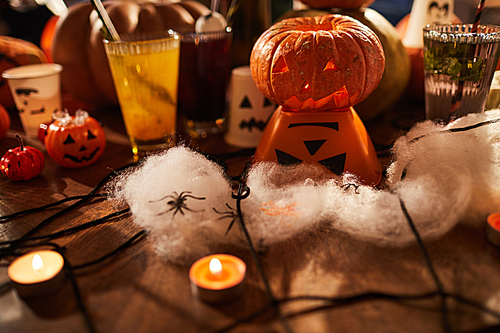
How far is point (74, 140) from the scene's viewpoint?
0.76m

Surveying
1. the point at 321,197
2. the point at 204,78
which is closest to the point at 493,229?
the point at 321,197

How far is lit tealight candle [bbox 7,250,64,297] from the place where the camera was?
434 millimetres

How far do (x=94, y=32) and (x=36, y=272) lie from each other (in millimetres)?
775

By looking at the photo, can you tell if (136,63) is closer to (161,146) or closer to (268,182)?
(161,146)

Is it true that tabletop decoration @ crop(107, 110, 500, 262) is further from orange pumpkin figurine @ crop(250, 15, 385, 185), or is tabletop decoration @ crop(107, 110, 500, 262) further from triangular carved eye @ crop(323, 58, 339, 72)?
triangular carved eye @ crop(323, 58, 339, 72)

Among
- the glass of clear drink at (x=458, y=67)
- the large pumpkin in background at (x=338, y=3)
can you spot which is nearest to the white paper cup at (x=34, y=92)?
the large pumpkin in background at (x=338, y=3)

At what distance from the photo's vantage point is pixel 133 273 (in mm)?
477

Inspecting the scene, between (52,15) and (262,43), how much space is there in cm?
121

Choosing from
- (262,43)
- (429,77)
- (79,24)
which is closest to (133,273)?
(262,43)

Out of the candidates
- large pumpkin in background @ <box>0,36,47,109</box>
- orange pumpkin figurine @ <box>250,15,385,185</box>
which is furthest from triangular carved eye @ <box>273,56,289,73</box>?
large pumpkin in background @ <box>0,36,47,109</box>

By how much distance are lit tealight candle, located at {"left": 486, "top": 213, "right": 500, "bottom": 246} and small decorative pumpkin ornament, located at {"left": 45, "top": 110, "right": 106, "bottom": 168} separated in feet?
2.39

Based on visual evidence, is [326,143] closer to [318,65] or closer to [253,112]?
[318,65]

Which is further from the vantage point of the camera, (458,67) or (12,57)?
(12,57)

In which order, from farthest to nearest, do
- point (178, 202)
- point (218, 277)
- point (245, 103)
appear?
point (245, 103)
point (178, 202)
point (218, 277)
